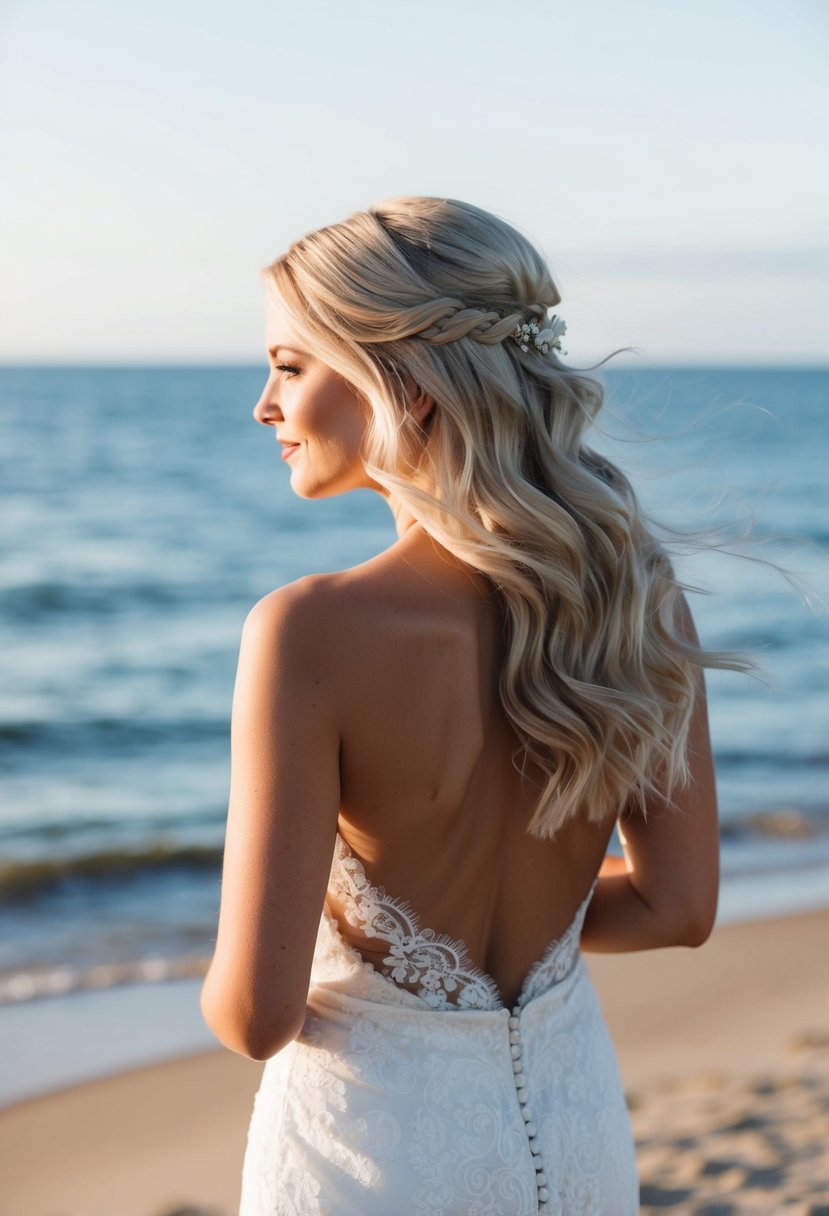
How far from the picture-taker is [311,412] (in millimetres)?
1860

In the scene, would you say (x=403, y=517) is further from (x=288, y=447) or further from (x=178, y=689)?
(x=178, y=689)

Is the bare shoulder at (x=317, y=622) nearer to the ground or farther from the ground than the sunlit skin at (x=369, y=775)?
farther from the ground

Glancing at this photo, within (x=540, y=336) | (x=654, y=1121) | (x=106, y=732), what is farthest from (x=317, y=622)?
(x=106, y=732)

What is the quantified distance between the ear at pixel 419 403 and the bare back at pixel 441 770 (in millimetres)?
169

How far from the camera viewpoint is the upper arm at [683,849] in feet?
6.65

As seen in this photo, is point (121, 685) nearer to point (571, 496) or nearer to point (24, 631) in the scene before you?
point (24, 631)

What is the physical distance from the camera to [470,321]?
175cm

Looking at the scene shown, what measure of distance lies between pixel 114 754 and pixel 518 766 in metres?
7.72

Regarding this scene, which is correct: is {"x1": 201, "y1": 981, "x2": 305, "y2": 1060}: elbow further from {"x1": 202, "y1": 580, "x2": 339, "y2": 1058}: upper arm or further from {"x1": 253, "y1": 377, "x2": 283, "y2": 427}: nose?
{"x1": 253, "y1": 377, "x2": 283, "y2": 427}: nose

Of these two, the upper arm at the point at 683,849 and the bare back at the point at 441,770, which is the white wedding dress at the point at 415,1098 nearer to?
the bare back at the point at 441,770

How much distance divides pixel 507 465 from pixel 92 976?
12.6 feet

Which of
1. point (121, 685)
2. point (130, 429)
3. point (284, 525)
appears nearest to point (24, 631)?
point (121, 685)

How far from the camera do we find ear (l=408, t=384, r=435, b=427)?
1.77 metres

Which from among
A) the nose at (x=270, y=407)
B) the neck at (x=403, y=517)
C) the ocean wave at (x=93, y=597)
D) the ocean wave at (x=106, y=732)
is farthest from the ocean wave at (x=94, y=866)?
the ocean wave at (x=93, y=597)
